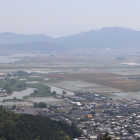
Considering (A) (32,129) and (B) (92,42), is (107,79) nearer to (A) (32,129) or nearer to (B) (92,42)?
(A) (32,129)

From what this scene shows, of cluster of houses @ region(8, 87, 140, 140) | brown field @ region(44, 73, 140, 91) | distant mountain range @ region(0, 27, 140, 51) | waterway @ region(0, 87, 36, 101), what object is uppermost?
distant mountain range @ region(0, 27, 140, 51)

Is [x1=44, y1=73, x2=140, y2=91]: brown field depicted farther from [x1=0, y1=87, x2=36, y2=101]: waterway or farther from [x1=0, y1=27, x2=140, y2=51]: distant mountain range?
[x1=0, y1=27, x2=140, y2=51]: distant mountain range

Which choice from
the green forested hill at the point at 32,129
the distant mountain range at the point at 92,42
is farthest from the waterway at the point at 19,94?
the distant mountain range at the point at 92,42

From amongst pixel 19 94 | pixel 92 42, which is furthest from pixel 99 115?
pixel 92 42

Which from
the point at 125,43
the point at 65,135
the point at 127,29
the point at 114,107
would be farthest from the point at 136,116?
the point at 127,29

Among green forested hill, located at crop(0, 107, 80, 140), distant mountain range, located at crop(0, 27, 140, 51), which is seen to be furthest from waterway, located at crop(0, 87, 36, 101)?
distant mountain range, located at crop(0, 27, 140, 51)

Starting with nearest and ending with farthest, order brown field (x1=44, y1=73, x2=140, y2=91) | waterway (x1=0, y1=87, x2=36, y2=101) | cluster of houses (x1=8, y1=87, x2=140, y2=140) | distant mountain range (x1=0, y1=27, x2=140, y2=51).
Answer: cluster of houses (x1=8, y1=87, x2=140, y2=140) → waterway (x1=0, y1=87, x2=36, y2=101) → brown field (x1=44, y1=73, x2=140, y2=91) → distant mountain range (x1=0, y1=27, x2=140, y2=51)

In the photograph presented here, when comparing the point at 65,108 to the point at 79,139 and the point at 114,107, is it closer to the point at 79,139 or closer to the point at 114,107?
the point at 114,107
